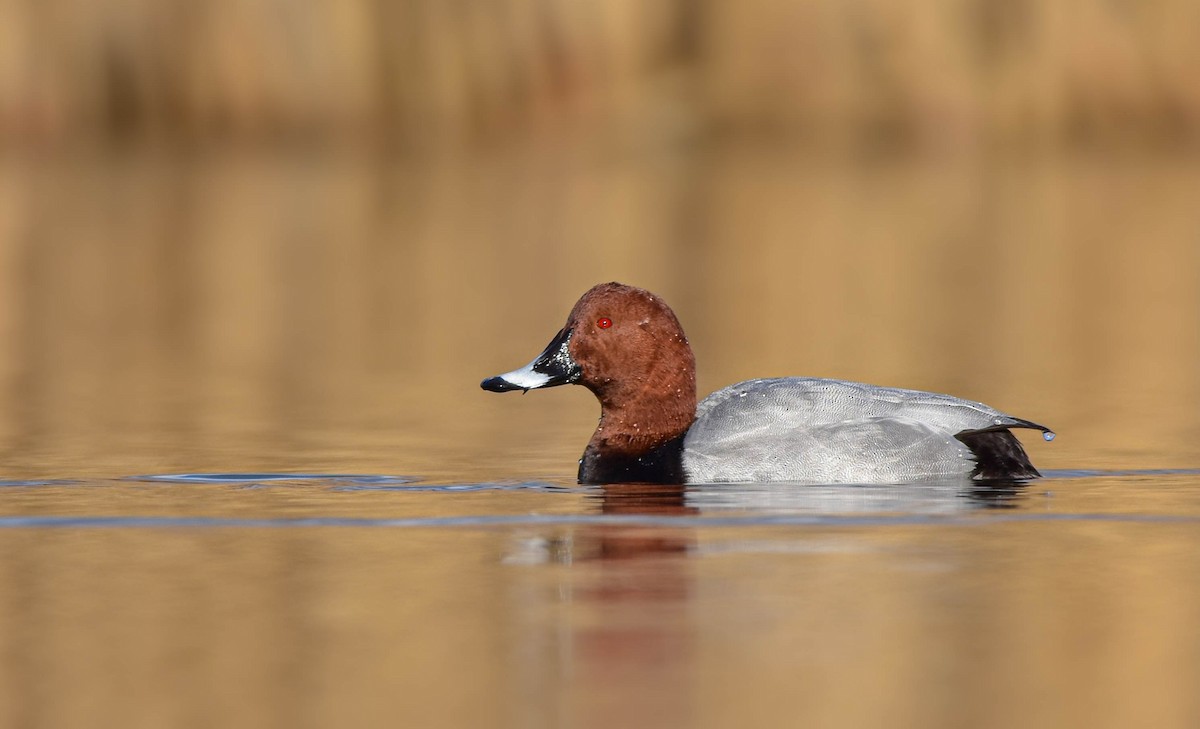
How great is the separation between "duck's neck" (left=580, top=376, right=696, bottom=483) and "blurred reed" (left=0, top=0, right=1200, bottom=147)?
27.0 m

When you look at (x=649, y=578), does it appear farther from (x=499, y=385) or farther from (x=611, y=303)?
(x=611, y=303)

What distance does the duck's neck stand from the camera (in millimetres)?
8930

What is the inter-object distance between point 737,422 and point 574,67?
97.7 ft

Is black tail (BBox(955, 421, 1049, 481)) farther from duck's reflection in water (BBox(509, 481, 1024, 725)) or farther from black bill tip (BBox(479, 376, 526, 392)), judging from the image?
black bill tip (BBox(479, 376, 526, 392))

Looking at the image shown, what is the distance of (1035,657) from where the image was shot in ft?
19.0

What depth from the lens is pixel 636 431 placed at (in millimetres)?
9023

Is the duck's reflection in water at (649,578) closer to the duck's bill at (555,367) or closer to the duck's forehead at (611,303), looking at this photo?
the duck's bill at (555,367)

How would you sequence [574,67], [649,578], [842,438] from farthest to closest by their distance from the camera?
[574,67]
[842,438]
[649,578]

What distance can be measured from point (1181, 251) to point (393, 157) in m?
21.5

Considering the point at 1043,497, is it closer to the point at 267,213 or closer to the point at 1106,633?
the point at 1106,633

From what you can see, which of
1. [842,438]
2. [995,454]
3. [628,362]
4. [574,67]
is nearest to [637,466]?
[628,362]

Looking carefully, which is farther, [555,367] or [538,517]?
[555,367]

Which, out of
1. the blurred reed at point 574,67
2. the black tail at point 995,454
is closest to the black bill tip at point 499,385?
the black tail at point 995,454

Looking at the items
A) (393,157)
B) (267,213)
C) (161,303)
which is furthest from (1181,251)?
(393,157)
